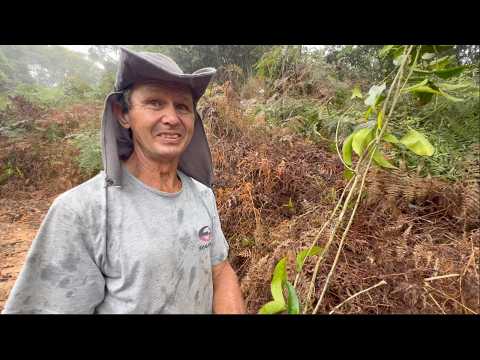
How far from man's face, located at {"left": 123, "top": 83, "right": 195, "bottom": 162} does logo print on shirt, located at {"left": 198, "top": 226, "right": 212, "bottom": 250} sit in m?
0.32

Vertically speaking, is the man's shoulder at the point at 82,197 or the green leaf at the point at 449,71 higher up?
the green leaf at the point at 449,71

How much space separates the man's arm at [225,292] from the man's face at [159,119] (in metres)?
0.58

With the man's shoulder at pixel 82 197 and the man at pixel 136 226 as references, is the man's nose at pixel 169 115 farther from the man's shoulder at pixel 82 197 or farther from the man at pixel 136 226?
the man's shoulder at pixel 82 197

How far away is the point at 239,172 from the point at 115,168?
5.95ft

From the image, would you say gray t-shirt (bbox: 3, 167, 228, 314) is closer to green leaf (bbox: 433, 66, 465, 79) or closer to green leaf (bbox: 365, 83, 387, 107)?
green leaf (bbox: 365, 83, 387, 107)

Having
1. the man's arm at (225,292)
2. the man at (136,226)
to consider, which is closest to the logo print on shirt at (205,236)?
the man at (136,226)

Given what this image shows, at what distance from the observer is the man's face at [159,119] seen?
101 cm

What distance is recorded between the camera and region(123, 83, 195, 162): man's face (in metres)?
1.01

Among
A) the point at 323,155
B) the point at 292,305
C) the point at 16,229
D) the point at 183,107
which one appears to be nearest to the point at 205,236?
the point at 292,305

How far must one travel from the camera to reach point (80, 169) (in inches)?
161

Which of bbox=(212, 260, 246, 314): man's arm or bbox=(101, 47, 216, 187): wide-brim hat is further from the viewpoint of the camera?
bbox=(212, 260, 246, 314): man's arm

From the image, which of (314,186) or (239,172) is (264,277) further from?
(239,172)

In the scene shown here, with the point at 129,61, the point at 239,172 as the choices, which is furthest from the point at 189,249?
the point at 239,172

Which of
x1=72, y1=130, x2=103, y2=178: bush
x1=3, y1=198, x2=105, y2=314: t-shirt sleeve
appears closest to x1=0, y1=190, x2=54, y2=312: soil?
x1=72, y1=130, x2=103, y2=178: bush
